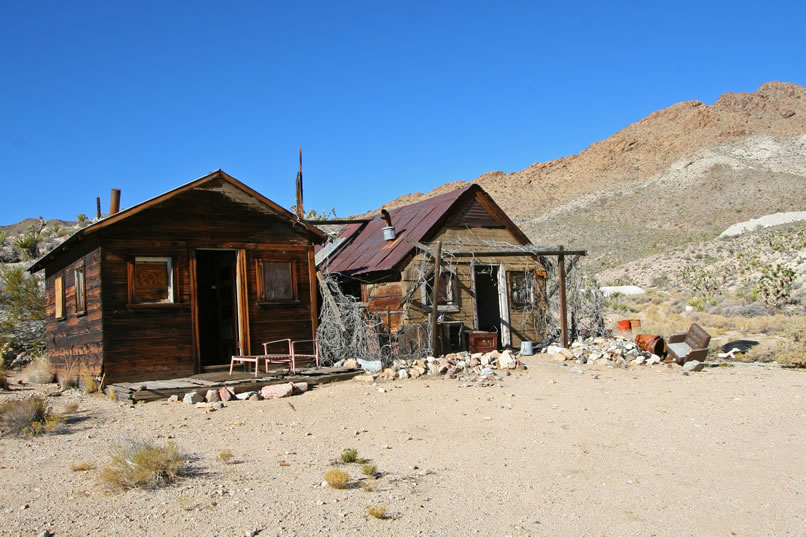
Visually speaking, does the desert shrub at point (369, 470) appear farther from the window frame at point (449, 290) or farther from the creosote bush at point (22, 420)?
the window frame at point (449, 290)

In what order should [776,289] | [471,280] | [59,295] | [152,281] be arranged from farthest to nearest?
[776,289]
[471,280]
[59,295]
[152,281]

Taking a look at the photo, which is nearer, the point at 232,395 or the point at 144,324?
the point at 232,395

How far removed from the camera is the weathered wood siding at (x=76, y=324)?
38.2 feet

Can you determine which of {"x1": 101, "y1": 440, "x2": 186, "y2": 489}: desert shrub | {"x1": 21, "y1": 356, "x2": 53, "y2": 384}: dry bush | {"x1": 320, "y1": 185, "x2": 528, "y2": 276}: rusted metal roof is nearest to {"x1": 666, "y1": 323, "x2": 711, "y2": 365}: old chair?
{"x1": 320, "y1": 185, "x2": 528, "y2": 276}: rusted metal roof

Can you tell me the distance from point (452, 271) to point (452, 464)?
8.72 metres

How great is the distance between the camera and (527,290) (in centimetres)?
1730

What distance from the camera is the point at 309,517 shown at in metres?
5.52

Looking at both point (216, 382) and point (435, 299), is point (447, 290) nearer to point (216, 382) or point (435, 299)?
point (435, 299)

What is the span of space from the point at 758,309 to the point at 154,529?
24.6 meters

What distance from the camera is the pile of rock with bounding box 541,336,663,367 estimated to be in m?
15.0

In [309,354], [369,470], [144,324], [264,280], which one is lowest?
[369,470]

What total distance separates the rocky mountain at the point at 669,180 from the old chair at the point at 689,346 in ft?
112

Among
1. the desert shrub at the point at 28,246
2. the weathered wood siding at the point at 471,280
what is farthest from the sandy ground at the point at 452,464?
the desert shrub at the point at 28,246

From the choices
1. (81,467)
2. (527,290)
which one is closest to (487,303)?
(527,290)
